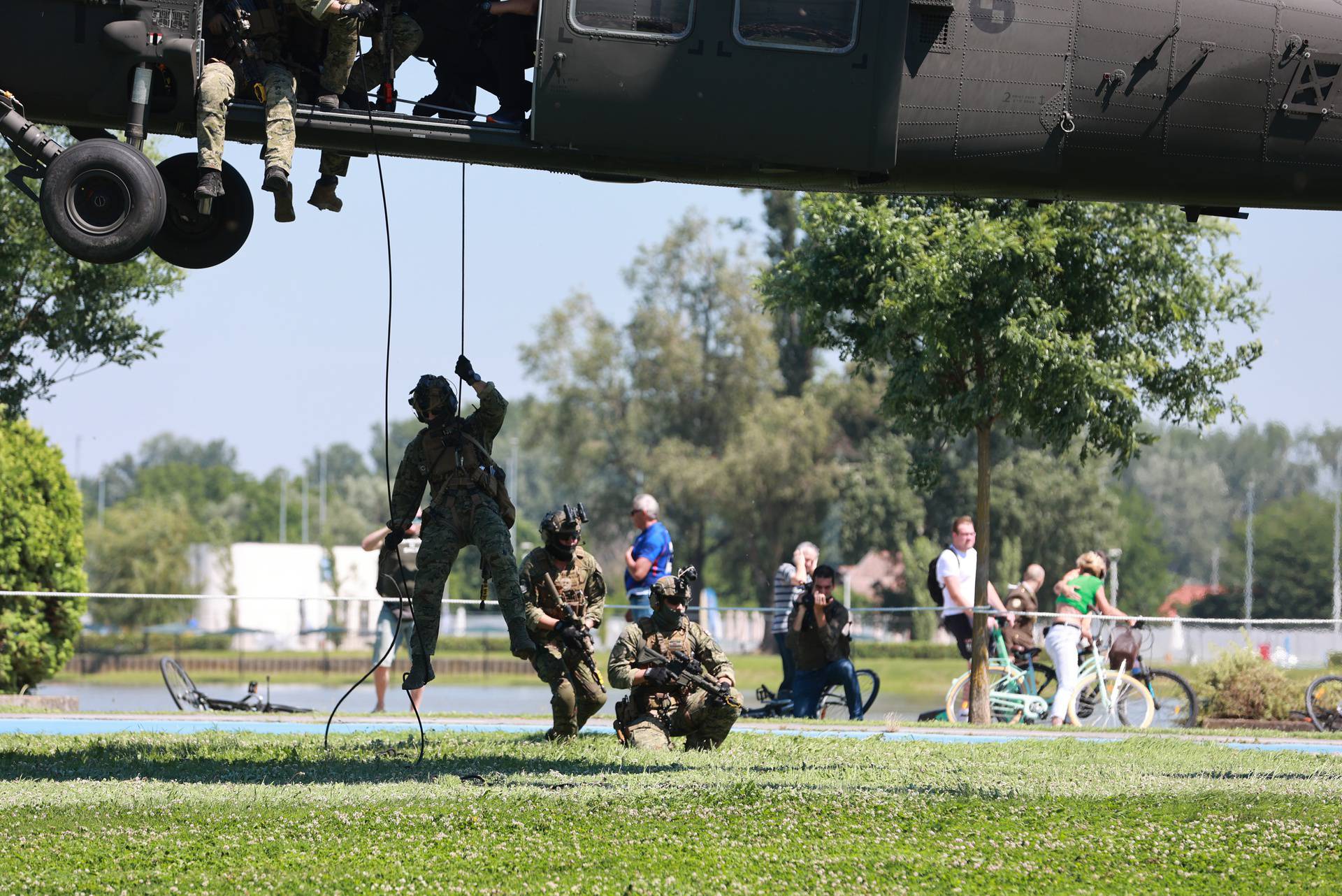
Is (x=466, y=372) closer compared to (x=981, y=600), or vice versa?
(x=466, y=372)

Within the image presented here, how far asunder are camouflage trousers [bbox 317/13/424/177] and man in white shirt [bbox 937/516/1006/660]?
9.86 m

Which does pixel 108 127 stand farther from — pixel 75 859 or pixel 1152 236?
pixel 1152 236

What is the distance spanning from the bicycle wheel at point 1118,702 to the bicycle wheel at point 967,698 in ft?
2.64

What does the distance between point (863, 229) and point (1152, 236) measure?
3376 mm

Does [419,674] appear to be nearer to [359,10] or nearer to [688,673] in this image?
[688,673]

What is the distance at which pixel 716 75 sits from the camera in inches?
388

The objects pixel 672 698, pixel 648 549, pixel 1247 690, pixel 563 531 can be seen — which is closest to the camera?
pixel 563 531

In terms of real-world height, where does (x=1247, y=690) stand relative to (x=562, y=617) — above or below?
below

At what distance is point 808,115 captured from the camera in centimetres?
1001

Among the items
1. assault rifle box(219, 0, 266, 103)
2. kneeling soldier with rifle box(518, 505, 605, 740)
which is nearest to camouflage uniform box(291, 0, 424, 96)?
assault rifle box(219, 0, 266, 103)

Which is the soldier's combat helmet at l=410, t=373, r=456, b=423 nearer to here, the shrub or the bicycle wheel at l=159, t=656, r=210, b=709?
the bicycle wheel at l=159, t=656, r=210, b=709

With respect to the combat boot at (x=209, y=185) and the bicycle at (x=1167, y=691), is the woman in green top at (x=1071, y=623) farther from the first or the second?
the combat boot at (x=209, y=185)

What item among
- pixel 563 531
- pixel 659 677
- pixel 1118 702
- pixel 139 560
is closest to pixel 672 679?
pixel 659 677

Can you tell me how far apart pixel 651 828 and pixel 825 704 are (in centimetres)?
971
